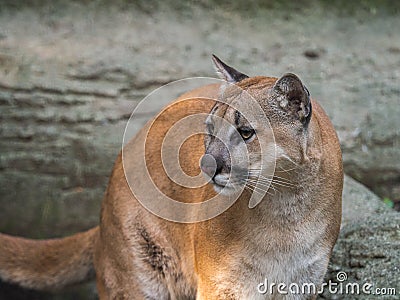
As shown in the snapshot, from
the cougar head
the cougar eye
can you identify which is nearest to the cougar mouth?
the cougar head

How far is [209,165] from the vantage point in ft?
13.2

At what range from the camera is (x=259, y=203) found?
14.3 ft

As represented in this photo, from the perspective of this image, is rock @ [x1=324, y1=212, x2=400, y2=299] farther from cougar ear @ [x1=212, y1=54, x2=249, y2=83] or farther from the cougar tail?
the cougar tail

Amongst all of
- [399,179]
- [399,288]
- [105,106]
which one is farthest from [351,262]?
[105,106]

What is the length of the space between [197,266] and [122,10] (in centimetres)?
364

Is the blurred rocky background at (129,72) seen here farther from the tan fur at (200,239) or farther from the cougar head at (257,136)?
the cougar head at (257,136)

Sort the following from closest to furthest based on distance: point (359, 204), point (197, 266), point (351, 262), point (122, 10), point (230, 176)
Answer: point (230, 176) < point (197, 266) < point (351, 262) < point (359, 204) < point (122, 10)

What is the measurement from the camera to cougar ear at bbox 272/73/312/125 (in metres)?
4.07

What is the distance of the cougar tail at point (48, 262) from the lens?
5.75 metres

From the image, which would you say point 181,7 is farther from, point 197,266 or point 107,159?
point 197,266

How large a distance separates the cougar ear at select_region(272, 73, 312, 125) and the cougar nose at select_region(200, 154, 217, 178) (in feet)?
1.53

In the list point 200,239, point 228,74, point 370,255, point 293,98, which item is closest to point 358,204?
point 370,255

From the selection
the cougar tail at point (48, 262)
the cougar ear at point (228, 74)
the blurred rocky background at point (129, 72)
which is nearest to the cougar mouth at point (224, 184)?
the cougar ear at point (228, 74)

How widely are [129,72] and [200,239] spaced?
293 cm
